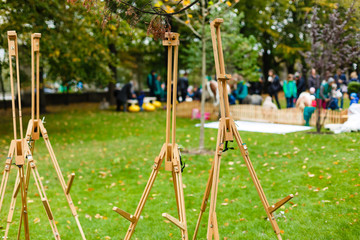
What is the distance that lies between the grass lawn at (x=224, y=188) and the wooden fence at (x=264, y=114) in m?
0.57

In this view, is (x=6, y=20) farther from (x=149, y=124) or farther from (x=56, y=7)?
(x=149, y=124)

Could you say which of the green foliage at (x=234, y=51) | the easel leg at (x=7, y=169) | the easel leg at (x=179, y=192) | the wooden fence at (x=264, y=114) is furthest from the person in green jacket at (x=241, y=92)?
the easel leg at (x=7, y=169)

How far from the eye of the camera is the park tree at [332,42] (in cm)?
612

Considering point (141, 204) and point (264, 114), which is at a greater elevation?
point (264, 114)

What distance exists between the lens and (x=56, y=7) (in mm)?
10688

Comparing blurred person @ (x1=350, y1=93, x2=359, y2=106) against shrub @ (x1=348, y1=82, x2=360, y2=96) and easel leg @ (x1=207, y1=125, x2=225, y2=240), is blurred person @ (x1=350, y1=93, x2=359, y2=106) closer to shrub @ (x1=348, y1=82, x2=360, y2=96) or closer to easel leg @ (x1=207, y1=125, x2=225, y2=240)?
shrub @ (x1=348, y1=82, x2=360, y2=96)

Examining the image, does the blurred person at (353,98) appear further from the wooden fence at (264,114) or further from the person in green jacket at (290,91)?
the person in green jacket at (290,91)

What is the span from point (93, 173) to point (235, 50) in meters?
9.25

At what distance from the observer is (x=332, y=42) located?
7.99m

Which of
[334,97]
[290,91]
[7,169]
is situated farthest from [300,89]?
[7,169]

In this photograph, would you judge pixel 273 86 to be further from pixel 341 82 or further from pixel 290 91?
pixel 341 82

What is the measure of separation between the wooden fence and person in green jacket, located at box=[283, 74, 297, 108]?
9.0 inches

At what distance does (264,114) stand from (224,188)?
6.02 meters

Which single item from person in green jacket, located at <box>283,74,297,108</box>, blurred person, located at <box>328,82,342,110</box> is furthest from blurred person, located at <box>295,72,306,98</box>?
blurred person, located at <box>328,82,342,110</box>
